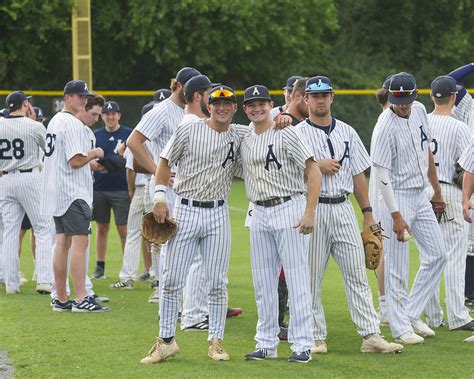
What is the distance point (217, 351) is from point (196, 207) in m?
1.11

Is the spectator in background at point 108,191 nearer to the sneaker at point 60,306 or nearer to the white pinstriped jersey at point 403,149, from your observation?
the sneaker at point 60,306

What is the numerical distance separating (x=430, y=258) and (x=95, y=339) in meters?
2.91

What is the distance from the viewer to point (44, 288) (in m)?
→ 13.0

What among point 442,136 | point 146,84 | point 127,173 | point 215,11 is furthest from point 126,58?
point 442,136

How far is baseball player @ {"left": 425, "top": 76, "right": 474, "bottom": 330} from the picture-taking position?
34.5 feet

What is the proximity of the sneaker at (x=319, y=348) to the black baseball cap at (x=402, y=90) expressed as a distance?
6.73 ft

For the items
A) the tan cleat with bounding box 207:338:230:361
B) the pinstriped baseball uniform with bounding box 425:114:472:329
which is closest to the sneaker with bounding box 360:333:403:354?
the tan cleat with bounding box 207:338:230:361

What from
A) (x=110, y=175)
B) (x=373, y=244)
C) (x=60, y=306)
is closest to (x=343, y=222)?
(x=373, y=244)

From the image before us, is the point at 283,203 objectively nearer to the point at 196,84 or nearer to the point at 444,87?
the point at 196,84

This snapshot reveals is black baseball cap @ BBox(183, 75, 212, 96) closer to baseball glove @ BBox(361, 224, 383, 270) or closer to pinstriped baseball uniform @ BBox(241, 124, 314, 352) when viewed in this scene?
pinstriped baseball uniform @ BBox(241, 124, 314, 352)

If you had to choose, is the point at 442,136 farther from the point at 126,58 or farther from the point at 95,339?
the point at 126,58

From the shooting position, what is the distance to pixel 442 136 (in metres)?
10.6

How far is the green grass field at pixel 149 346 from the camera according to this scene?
27.6 ft

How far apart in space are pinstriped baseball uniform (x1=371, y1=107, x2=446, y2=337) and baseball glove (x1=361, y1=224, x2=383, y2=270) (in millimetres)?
498
